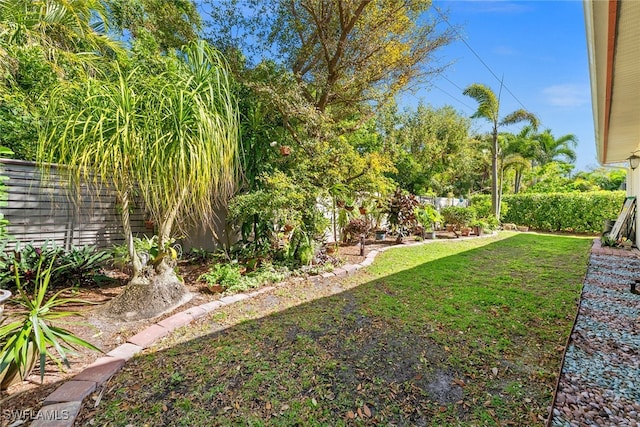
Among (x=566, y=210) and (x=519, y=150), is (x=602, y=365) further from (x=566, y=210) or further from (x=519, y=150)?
(x=519, y=150)

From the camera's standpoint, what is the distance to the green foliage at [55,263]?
11.3 ft

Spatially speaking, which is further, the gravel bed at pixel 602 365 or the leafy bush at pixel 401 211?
the leafy bush at pixel 401 211

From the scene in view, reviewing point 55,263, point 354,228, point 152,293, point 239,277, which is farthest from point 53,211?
point 354,228

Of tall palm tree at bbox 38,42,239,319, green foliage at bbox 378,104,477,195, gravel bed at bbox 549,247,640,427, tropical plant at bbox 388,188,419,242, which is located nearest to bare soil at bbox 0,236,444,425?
tall palm tree at bbox 38,42,239,319

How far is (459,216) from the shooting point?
10539 millimetres

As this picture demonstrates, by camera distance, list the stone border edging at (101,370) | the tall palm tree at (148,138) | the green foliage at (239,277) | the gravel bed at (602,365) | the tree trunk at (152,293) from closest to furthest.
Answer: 1. the stone border edging at (101,370)
2. the gravel bed at (602,365)
3. the tall palm tree at (148,138)
4. the tree trunk at (152,293)
5. the green foliage at (239,277)

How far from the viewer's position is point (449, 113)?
55.6ft

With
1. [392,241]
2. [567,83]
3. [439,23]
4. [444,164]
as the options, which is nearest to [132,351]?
[392,241]

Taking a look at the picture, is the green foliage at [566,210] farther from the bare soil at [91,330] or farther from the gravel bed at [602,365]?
the bare soil at [91,330]

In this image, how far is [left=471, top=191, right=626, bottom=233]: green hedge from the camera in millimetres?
11297

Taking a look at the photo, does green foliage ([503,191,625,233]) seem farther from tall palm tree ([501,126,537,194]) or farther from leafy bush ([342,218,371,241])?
leafy bush ([342,218,371,241])

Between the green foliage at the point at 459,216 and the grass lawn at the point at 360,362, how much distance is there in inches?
256

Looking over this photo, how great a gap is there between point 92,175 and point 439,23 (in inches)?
284

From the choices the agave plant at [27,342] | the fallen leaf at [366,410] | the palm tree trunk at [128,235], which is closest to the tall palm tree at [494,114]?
the fallen leaf at [366,410]
